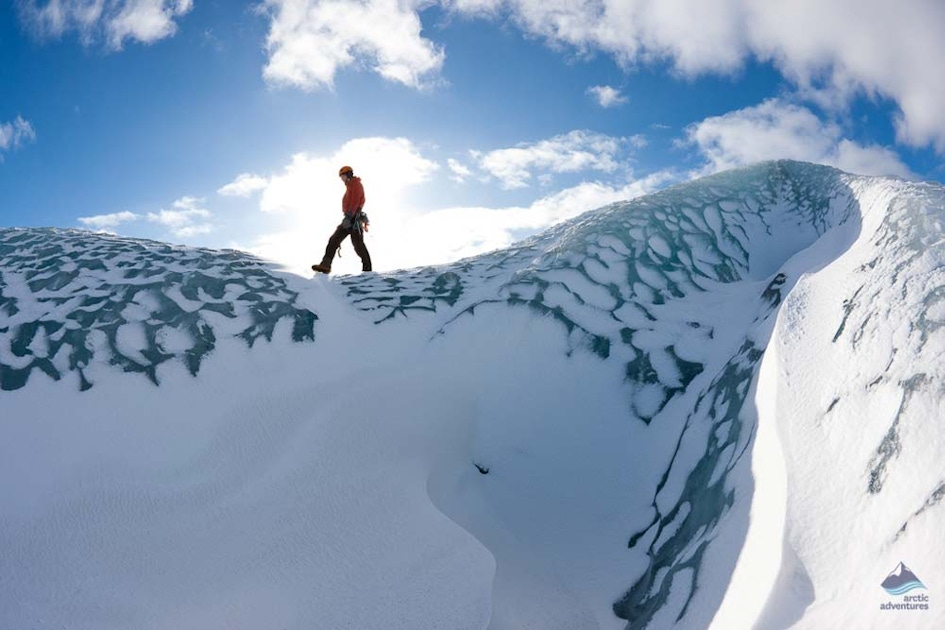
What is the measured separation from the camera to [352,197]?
820 centimetres

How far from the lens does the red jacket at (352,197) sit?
26.8ft

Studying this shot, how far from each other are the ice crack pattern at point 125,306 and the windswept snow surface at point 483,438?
0.10 ft

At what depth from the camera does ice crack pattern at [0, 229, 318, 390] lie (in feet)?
16.7

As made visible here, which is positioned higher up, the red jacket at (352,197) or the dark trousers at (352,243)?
the red jacket at (352,197)

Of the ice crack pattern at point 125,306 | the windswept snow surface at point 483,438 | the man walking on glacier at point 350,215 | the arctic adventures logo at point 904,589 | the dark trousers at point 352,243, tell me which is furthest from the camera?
the man walking on glacier at point 350,215

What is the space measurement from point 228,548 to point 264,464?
0.76 meters

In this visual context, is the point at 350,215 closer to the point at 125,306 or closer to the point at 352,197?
the point at 352,197

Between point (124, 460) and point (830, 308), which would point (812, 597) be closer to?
point (830, 308)

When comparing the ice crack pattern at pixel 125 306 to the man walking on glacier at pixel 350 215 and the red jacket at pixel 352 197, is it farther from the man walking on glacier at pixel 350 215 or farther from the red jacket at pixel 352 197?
the red jacket at pixel 352 197

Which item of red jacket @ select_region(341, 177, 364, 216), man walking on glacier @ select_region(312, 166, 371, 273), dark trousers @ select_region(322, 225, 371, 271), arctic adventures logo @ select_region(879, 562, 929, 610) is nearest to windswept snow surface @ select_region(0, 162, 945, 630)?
arctic adventures logo @ select_region(879, 562, 929, 610)

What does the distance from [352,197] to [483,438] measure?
14.7 ft

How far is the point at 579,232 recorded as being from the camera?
24.7ft

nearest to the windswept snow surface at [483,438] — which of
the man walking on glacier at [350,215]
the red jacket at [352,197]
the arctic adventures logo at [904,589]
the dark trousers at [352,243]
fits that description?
the arctic adventures logo at [904,589]

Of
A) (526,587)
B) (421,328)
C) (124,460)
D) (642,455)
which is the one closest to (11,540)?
(124,460)
